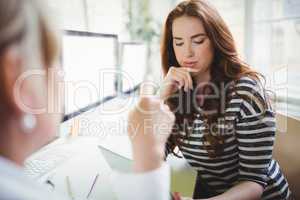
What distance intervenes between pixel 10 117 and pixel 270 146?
728mm

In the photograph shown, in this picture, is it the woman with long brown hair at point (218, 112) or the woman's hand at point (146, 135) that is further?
the woman with long brown hair at point (218, 112)

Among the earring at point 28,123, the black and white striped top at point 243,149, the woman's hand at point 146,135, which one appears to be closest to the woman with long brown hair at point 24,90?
the earring at point 28,123

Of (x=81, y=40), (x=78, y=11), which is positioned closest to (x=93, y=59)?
(x=81, y=40)

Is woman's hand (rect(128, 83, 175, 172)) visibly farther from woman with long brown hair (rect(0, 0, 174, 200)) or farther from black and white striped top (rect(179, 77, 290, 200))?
black and white striped top (rect(179, 77, 290, 200))

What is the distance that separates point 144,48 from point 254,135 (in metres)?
1.36

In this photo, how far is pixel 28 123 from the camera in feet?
0.85

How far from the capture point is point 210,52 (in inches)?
34.5

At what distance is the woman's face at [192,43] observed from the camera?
838mm

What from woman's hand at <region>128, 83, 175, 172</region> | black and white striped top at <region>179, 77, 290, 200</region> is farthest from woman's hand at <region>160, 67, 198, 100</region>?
woman's hand at <region>128, 83, 175, 172</region>

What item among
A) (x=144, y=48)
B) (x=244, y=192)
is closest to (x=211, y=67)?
(x=244, y=192)

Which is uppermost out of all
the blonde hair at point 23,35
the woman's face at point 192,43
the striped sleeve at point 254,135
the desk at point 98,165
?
the woman's face at point 192,43

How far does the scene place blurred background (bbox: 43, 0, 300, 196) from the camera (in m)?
0.95

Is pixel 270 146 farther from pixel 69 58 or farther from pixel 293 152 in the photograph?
pixel 69 58

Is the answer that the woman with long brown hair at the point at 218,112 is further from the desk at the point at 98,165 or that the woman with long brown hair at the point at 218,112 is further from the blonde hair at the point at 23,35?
the blonde hair at the point at 23,35
